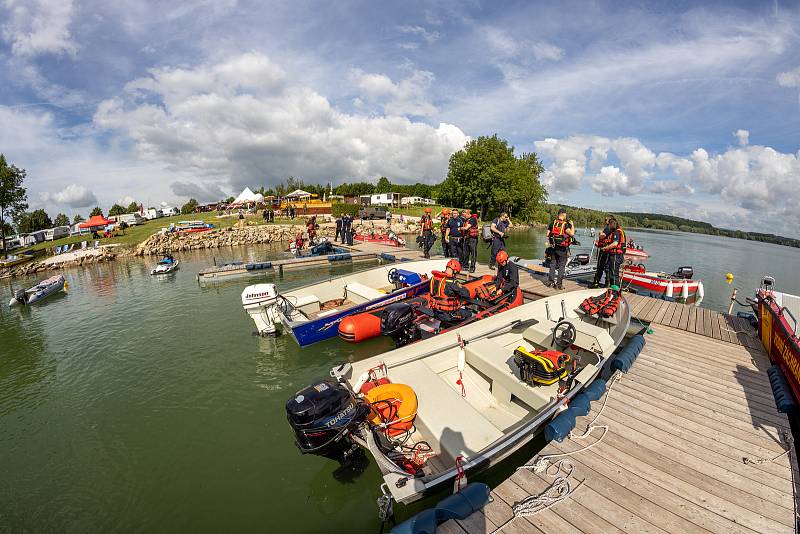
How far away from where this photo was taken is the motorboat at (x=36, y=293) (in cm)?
1373

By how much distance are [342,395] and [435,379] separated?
153 centimetres

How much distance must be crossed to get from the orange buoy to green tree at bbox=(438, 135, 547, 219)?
4780cm

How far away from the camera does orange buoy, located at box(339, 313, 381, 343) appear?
798 centimetres

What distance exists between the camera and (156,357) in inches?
325

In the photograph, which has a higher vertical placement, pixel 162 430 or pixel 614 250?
pixel 614 250

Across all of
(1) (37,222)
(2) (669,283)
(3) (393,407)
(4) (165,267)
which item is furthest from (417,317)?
(1) (37,222)

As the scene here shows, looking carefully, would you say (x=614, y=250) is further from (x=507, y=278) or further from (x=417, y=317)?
(x=417, y=317)

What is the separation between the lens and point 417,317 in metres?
8.02

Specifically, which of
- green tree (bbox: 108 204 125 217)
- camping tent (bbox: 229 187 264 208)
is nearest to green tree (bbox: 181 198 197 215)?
green tree (bbox: 108 204 125 217)

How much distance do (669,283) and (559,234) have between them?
25.8 ft

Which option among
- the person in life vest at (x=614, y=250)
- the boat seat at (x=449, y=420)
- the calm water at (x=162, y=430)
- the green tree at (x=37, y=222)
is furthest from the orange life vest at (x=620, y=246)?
the green tree at (x=37, y=222)

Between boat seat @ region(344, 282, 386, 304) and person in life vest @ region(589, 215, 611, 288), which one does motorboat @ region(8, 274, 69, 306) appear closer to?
boat seat @ region(344, 282, 386, 304)

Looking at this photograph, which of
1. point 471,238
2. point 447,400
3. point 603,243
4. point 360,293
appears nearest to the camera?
point 447,400

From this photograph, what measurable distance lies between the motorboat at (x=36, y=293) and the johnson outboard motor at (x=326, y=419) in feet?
59.9
